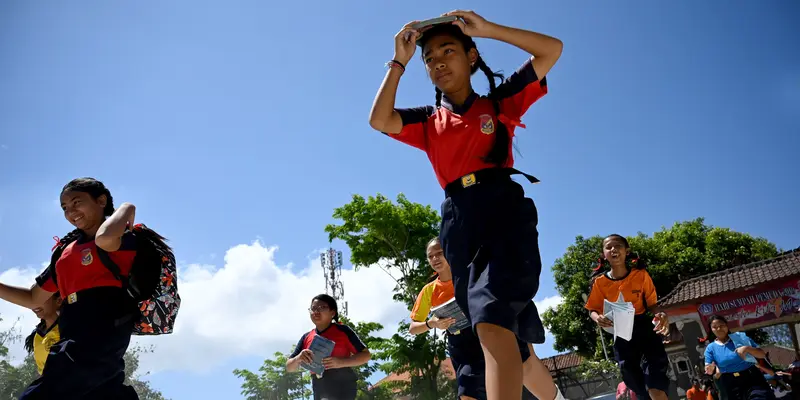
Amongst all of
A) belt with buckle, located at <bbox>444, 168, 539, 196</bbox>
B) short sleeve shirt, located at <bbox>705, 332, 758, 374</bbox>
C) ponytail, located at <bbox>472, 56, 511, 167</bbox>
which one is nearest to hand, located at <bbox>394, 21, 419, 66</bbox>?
ponytail, located at <bbox>472, 56, 511, 167</bbox>

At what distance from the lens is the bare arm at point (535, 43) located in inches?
110

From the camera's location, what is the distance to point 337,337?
7004 mm

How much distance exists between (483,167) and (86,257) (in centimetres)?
238

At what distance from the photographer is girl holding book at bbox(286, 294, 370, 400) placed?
6539mm

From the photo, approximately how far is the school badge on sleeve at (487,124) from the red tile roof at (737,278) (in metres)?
23.0

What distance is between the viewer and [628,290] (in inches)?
246

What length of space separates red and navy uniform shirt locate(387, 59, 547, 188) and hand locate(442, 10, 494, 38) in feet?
1.10

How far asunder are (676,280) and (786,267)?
12060 mm

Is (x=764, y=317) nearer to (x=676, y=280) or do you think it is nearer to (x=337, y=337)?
(x=676, y=280)

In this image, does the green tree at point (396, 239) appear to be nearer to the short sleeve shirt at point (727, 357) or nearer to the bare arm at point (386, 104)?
the short sleeve shirt at point (727, 357)

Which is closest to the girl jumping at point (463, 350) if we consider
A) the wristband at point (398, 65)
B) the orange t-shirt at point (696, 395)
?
the wristband at point (398, 65)

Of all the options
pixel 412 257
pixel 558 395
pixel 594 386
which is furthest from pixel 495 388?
pixel 594 386

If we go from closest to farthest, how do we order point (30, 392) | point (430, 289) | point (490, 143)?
point (490, 143), point (30, 392), point (430, 289)

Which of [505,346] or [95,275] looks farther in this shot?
[95,275]
